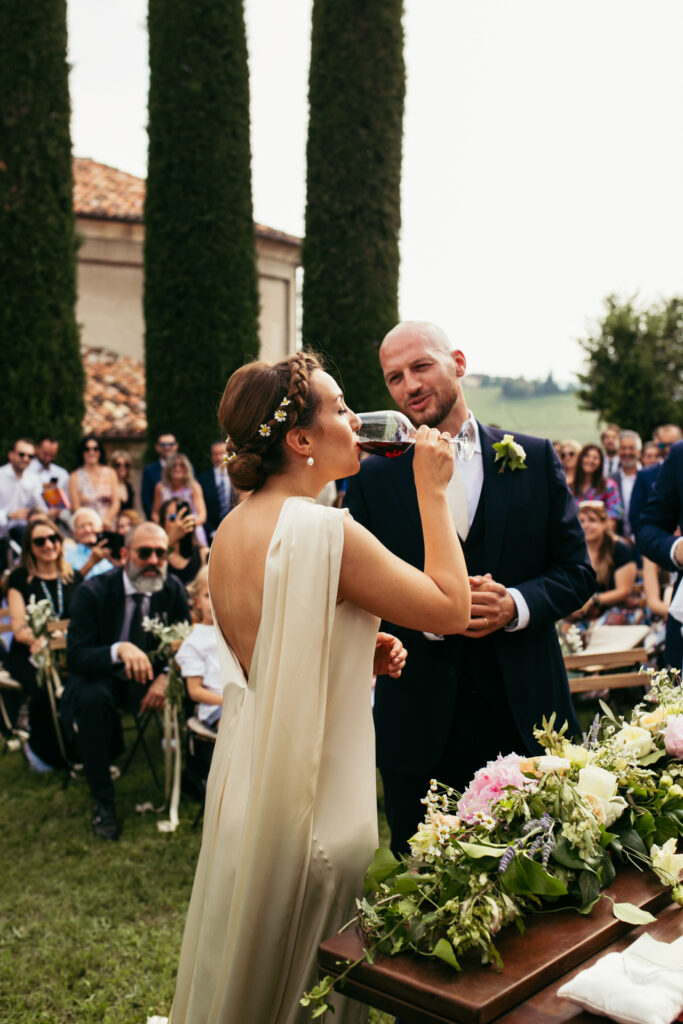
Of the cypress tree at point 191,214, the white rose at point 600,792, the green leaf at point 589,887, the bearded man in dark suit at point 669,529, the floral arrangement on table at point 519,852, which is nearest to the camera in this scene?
the floral arrangement on table at point 519,852

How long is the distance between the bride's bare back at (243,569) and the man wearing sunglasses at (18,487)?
8.60 m

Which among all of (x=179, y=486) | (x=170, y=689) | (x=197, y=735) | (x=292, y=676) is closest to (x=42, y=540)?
(x=170, y=689)

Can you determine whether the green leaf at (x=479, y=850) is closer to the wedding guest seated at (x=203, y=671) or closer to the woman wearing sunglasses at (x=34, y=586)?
the wedding guest seated at (x=203, y=671)

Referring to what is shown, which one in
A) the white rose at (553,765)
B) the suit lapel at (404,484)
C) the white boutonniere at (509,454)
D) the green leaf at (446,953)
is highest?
the white boutonniere at (509,454)

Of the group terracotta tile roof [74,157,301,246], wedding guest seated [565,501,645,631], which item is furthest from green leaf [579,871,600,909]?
terracotta tile roof [74,157,301,246]

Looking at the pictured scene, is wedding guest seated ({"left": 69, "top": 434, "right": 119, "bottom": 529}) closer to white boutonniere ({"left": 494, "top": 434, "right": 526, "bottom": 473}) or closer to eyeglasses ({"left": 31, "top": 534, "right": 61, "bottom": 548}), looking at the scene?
eyeglasses ({"left": 31, "top": 534, "right": 61, "bottom": 548})

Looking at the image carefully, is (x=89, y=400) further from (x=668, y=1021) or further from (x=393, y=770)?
(x=668, y=1021)

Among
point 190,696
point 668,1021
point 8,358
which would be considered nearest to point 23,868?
point 190,696

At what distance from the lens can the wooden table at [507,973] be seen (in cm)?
154

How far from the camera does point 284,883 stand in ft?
6.54

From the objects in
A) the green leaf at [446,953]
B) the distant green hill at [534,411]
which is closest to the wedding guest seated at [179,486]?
the green leaf at [446,953]

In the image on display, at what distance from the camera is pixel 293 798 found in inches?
78.2

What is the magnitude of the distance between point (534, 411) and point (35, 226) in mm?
27200

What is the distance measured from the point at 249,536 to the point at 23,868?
3749mm
